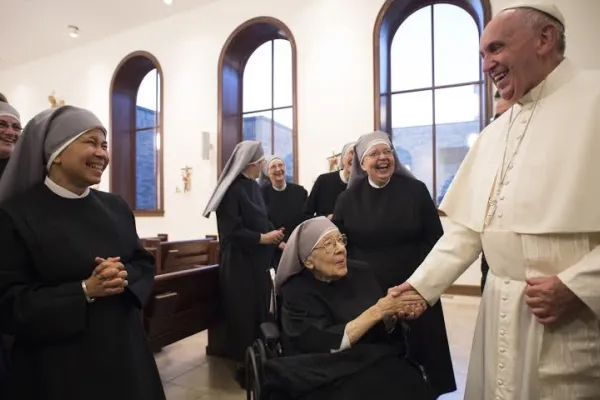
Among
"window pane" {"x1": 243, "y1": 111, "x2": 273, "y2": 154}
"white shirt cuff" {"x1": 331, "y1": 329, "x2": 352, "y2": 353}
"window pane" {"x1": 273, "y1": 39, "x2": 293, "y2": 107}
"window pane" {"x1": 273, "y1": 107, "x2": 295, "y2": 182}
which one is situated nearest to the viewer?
"white shirt cuff" {"x1": 331, "y1": 329, "x2": 352, "y2": 353}

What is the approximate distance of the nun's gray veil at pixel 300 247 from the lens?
6.69 ft

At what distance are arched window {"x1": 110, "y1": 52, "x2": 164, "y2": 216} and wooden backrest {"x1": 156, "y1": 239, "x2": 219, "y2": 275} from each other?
4.09 meters

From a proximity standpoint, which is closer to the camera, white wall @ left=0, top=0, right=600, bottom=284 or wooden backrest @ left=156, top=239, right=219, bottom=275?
wooden backrest @ left=156, top=239, right=219, bottom=275

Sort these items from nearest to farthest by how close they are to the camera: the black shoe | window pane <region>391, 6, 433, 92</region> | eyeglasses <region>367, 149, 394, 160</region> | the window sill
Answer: eyeglasses <region>367, 149, 394, 160</region> → the black shoe → window pane <region>391, 6, 433, 92</region> → the window sill

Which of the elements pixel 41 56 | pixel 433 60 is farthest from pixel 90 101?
pixel 433 60

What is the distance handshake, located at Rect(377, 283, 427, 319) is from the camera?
4.88 feet

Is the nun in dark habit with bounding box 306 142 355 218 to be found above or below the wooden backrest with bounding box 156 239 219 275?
above

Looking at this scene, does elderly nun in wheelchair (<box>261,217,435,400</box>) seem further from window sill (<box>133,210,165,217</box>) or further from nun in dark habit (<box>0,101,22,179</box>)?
window sill (<box>133,210,165,217</box>)

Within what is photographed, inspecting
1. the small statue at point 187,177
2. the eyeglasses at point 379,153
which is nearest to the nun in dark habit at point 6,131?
the eyeglasses at point 379,153

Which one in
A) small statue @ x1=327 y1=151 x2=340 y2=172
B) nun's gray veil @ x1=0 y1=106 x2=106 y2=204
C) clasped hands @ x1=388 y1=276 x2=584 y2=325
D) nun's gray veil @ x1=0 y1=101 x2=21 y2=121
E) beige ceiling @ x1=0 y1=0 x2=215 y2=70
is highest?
beige ceiling @ x1=0 y1=0 x2=215 y2=70

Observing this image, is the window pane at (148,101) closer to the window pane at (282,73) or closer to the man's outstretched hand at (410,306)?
the window pane at (282,73)

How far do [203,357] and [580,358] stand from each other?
10.0ft

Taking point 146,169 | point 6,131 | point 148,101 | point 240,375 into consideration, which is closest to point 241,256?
point 240,375

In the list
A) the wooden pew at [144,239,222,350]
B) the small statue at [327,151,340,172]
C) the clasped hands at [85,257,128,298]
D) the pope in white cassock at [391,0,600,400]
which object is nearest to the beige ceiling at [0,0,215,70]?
the small statue at [327,151,340,172]
